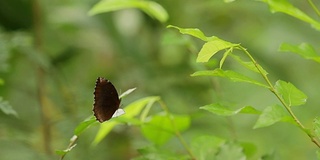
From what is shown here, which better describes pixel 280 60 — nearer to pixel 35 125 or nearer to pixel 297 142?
pixel 297 142

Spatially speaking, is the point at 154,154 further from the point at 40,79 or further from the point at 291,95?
the point at 40,79

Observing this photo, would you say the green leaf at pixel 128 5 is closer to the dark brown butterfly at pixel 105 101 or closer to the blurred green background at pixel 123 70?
the blurred green background at pixel 123 70

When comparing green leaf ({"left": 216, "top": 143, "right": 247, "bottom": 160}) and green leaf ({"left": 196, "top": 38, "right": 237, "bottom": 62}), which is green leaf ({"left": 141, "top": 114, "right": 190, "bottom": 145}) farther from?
green leaf ({"left": 196, "top": 38, "right": 237, "bottom": 62})

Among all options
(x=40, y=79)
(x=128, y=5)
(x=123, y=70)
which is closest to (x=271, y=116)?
(x=128, y=5)

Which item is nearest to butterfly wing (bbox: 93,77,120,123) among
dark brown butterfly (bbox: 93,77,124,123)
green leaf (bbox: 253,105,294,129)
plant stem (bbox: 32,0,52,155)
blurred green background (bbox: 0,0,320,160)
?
dark brown butterfly (bbox: 93,77,124,123)

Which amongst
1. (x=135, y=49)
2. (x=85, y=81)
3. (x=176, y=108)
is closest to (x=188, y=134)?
(x=176, y=108)
